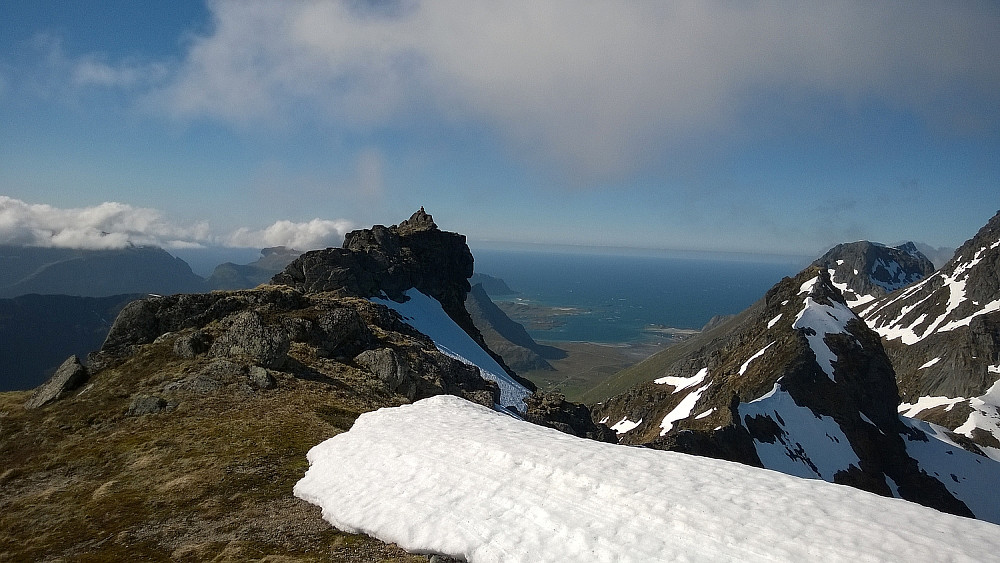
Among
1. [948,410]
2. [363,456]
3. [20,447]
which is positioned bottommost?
[948,410]

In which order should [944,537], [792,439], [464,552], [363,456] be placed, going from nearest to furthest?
[944,537]
[464,552]
[363,456]
[792,439]

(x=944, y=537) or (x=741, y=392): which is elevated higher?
(x=944, y=537)

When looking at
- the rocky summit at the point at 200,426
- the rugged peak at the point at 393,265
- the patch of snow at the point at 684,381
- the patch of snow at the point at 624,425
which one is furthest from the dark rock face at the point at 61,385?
the patch of snow at the point at 684,381

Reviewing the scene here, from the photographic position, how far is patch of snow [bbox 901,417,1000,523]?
3692 inches

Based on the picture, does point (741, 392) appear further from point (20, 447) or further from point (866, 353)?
point (20, 447)

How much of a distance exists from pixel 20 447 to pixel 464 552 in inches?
999

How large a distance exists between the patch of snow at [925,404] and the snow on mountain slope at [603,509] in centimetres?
19414

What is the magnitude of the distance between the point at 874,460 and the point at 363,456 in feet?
358

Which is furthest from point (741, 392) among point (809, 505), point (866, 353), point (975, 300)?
point (975, 300)

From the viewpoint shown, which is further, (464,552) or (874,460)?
(874,460)

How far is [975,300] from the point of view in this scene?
644ft

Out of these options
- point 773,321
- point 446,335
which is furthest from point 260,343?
point 773,321

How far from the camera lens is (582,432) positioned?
165 ft

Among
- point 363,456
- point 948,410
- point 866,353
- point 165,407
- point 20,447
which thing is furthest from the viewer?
point 948,410
